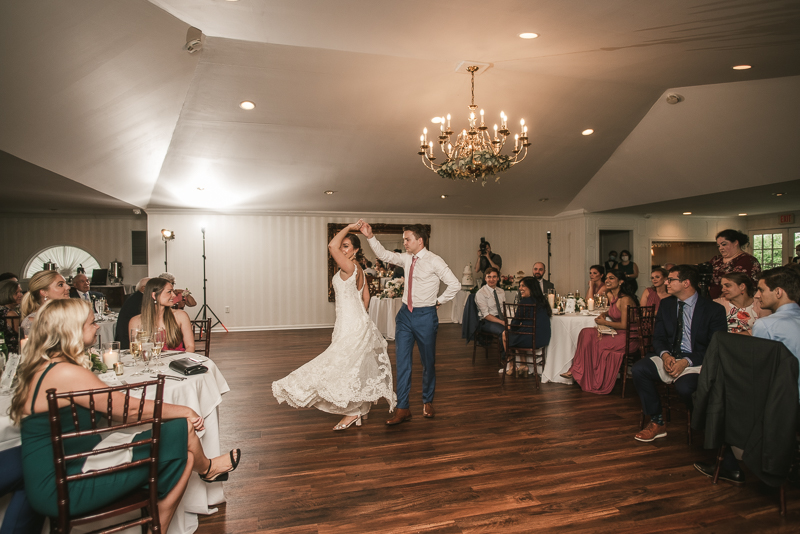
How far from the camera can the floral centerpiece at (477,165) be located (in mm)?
5109

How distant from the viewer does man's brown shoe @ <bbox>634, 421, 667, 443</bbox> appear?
3.70 meters

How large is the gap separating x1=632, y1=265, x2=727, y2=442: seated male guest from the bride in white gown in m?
2.13

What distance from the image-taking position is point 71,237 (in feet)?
35.8

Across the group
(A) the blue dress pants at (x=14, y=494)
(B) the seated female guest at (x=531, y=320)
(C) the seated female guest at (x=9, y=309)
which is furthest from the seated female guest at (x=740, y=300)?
(C) the seated female guest at (x=9, y=309)

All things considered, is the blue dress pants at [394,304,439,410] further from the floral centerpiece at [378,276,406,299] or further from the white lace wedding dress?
the floral centerpiece at [378,276,406,299]

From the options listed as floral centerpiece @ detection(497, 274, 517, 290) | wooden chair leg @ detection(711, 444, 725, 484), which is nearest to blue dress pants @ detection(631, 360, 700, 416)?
→ wooden chair leg @ detection(711, 444, 725, 484)

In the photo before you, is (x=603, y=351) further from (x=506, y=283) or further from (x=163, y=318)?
(x=506, y=283)

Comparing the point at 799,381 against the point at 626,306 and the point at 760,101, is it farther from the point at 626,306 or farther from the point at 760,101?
the point at 760,101

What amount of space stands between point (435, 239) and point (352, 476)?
8.70 metres

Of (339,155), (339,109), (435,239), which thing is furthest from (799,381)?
(435,239)

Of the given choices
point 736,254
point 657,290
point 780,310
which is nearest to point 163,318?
point 780,310

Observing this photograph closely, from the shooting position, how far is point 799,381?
259 cm

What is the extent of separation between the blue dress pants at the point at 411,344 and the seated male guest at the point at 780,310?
7.42 feet

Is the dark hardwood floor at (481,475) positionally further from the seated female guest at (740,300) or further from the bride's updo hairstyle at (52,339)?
the bride's updo hairstyle at (52,339)
